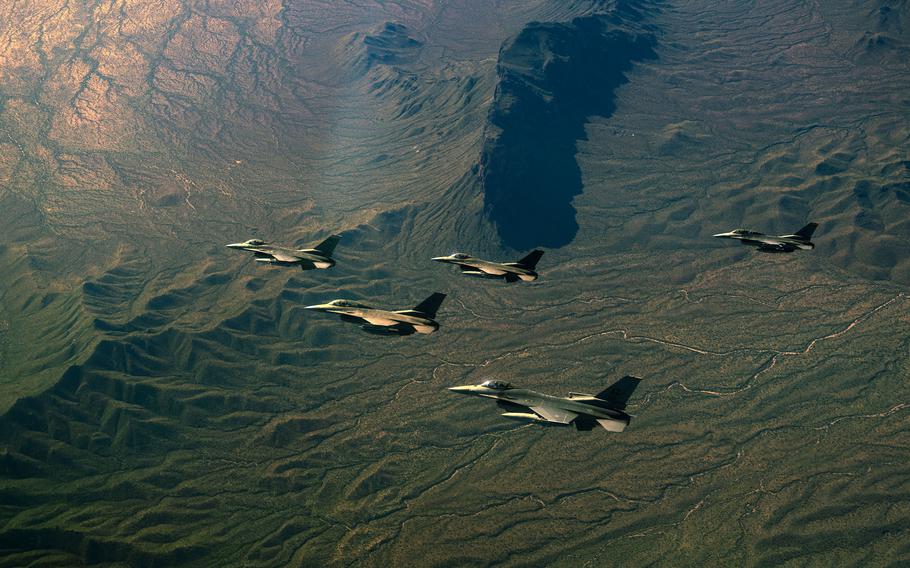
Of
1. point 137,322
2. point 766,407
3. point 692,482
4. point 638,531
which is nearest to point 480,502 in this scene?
point 638,531

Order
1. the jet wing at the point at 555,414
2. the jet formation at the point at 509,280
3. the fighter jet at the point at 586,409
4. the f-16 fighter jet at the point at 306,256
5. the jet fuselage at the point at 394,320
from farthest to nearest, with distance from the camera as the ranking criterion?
the f-16 fighter jet at the point at 306,256 < the jet fuselage at the point at 394,320 < the jet formation at the point at 509,280 < the fighter jet at the point at 586,409 < the jet wing at the point at 555,414

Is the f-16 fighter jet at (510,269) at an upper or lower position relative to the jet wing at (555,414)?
upper

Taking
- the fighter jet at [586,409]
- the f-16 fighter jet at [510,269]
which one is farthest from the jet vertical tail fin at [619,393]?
the f-16 fighter jet at [510,269]

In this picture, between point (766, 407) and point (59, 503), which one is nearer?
point (59, 503)

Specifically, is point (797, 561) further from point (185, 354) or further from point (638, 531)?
point (185, 354)


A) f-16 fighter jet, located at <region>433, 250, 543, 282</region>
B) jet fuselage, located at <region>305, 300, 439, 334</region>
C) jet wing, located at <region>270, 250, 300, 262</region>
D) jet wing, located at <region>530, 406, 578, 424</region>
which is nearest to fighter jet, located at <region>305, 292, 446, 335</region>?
jet fuselage, located at <region>305, 300, 439, 334</region>

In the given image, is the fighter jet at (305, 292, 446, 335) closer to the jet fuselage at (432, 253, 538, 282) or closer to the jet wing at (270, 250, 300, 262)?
the jet fuselage at (432, 253, 538, 282)

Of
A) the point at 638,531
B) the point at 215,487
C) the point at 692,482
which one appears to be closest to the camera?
the point at 638,531

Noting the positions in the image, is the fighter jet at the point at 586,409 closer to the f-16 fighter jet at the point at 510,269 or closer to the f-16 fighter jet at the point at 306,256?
the f-16 fighter jet at the point at 510,269

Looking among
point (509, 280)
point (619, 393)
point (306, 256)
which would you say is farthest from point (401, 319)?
point (619, 393)
